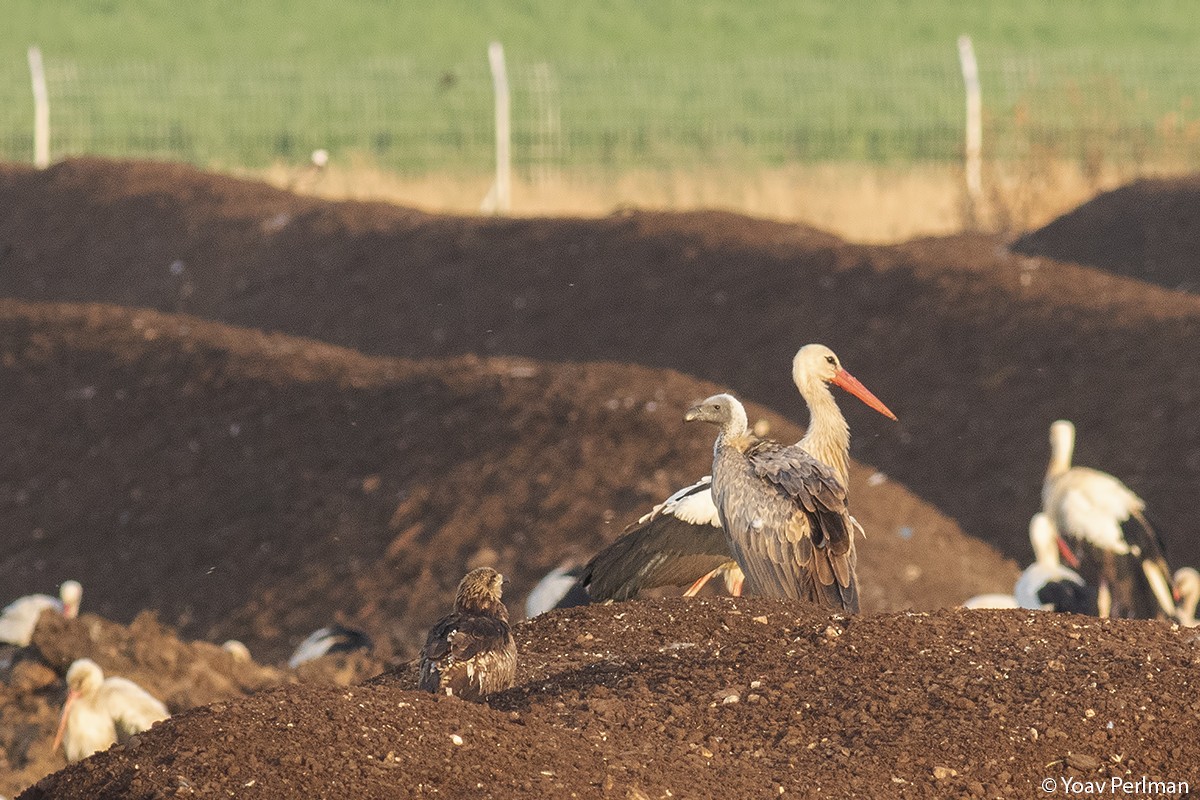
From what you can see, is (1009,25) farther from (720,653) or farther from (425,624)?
(720,653)

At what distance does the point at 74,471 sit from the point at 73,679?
5107 mm

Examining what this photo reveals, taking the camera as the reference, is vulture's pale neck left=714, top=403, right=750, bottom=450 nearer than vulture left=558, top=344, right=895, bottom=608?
Yes

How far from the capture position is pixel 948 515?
14.4 meters

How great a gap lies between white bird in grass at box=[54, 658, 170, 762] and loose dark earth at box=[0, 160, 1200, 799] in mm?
302

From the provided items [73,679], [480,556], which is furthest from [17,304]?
[73,679]

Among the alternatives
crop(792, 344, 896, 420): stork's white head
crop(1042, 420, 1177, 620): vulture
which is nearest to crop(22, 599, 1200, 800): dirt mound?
crop(792, 344, 896, 420): stork's white head

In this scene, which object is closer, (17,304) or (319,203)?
(17,304)

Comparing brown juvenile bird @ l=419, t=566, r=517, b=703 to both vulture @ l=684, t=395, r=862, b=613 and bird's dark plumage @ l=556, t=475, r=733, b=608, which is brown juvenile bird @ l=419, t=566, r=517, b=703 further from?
bird's dark plumage @ l=556, t=475, r=733, b=608

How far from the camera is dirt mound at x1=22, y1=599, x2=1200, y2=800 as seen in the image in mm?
5609

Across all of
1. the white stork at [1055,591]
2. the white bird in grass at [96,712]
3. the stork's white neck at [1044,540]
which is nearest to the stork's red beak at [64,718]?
the white bird in grass at [96,712]

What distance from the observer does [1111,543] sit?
41.7 ft

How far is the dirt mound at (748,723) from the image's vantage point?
18.4ft

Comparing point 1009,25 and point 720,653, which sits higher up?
point 720,653

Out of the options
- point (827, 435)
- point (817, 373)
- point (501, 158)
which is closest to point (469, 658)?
point (827, 435)
